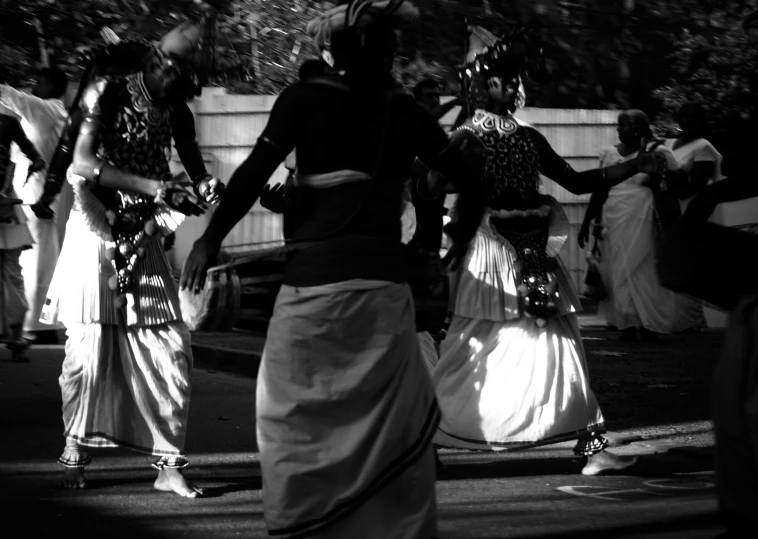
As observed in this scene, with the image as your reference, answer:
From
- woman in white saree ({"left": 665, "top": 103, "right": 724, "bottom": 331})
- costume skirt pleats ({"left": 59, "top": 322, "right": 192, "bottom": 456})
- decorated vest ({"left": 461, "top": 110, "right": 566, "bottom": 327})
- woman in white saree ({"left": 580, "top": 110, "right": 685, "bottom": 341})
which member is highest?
decorated vest ({"left": 461, "top": 110, "right": 566, "bottom": 327})

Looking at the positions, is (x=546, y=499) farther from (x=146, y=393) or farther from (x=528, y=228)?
(x=146, y=393)

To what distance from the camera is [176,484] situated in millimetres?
6871

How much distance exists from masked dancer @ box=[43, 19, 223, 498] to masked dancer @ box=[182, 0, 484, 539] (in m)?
1.75

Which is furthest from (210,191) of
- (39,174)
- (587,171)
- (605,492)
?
(39,174)

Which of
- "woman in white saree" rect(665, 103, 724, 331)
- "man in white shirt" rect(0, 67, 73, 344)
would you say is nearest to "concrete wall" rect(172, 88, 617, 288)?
"woman in white saree" rect(665, 103, 724, 331)

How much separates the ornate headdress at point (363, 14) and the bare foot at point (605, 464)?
304cm

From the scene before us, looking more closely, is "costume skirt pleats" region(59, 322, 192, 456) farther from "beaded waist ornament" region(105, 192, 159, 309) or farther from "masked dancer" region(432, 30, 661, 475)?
"masked dancer" region(432, 30, 661, 475)

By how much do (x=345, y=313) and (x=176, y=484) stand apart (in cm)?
235

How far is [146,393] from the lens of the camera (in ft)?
22.7

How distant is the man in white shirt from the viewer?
507 inches

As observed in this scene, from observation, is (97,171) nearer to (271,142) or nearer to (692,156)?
(271,142)

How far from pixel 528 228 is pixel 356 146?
8.06ft

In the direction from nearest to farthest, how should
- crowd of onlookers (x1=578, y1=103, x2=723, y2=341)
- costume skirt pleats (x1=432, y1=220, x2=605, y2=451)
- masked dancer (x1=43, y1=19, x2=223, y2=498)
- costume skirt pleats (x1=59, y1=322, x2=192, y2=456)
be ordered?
masked dancer (x1=43, y1=19, x2=223, y2=498)
costume skirt pleats (x1=59, y1=322, x2=192, y2=456)
costume skirt pleats (x1=432, y1=220, x2=605, y2=451)
crowd of onlookers (x1=578, y1=103, x2=723, y2=341)

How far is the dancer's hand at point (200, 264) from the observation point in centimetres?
495
